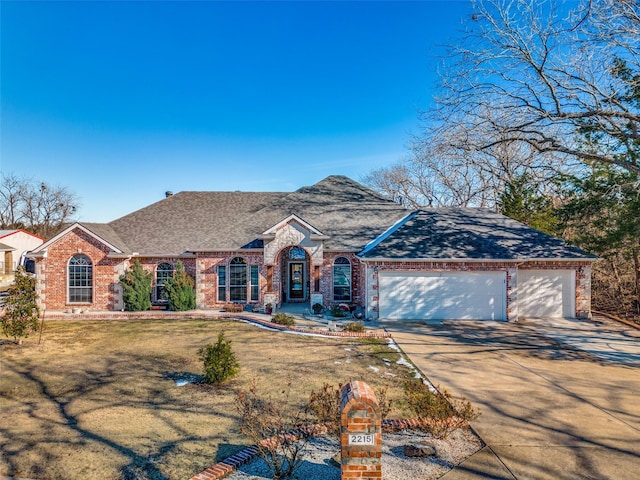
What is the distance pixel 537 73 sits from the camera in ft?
45.4

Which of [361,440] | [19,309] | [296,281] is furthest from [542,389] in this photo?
[19,309]

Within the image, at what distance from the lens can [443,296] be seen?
54.5 feet

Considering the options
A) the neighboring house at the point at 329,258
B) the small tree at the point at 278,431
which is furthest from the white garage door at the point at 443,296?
the small tree at the point at 278,431

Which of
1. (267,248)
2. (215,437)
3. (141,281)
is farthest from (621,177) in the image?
(141,281)

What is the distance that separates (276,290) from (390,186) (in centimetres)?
2926

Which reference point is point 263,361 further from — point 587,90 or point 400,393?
point 587,90

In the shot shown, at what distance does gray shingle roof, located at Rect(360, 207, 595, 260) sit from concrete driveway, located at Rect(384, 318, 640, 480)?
311 cm

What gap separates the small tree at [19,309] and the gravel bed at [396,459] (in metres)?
11.1

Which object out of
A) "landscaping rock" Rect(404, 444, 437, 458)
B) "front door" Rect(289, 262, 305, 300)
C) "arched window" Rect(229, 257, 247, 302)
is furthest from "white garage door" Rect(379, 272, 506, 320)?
"landscaping rock" Rect(404, 444, 437, 458)

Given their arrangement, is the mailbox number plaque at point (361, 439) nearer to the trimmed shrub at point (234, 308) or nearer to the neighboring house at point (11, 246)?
the trimmed shrub at point (234, 308)

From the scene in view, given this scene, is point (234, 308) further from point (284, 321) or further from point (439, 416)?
point (439, 416)

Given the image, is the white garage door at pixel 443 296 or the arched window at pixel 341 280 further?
the arched window at pixel 341 280

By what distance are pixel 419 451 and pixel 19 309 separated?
44.4 ft

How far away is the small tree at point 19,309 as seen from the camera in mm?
12180
